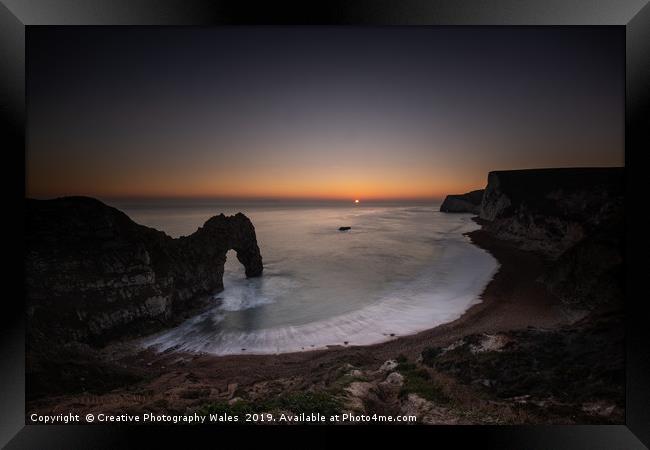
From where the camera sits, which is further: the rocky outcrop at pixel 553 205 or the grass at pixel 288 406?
the rocky outcrop at pixel 553 205

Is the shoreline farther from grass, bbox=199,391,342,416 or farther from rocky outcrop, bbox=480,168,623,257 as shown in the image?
rocky outcrop, bbox=480,168,623,257

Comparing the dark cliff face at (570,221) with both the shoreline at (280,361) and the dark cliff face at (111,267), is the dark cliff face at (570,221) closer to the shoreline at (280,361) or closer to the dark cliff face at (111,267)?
the shoreline at (280,361)

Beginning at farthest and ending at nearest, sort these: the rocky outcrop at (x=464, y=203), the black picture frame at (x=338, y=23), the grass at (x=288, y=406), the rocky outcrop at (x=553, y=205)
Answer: the rocky outcrop at (x=464, y=203) → the rocky outcrop at (x=553, y=205) → the grass at (x=288, y=406) → the black picture frame at (x=338, y=23)

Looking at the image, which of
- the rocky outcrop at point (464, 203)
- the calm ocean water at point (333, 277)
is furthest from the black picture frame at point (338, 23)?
the rocky outcrop at point (464, 203)

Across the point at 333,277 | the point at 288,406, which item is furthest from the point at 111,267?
the point at 333,277

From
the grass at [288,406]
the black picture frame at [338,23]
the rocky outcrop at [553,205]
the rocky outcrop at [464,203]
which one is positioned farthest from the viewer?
the rocky outcrop at [464,203]
